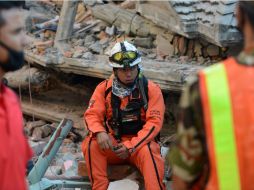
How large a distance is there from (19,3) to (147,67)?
4.53 meters

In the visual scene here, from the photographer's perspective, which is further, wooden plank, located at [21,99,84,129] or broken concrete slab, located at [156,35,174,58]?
wooden plank, located at [21,99,84,129]

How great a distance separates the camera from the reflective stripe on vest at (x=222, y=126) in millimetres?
1722

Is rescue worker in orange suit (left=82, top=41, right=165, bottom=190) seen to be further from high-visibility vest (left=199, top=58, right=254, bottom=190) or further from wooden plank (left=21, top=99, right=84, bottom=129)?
high-visibility vest (left=199, top=58, right=254, bottom=190)

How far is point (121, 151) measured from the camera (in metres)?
5.05

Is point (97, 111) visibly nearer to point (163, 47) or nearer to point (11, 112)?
point (163, 47)

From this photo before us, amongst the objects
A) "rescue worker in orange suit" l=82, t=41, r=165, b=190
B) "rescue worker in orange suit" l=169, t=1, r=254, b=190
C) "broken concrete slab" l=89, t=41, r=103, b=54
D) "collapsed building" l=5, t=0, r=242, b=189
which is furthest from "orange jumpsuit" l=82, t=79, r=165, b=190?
"rescue worker in orange suit" l=169, t=1, r=254, b=190

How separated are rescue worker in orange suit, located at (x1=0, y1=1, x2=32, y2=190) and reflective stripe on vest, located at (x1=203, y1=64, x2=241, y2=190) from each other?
88 centimetres

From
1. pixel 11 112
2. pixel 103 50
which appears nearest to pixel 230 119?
pixel 11 112

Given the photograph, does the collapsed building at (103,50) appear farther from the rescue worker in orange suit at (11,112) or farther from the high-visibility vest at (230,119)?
the high-visibility vest at (230,119)

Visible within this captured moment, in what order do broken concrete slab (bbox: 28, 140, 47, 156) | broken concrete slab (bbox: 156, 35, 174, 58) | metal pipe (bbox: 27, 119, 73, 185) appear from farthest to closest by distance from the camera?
1. broken concrete slab (bbox: 156, 35, 174, 58)
2. broken concrete slab (bbox: 28, 140, 47, 156)
3. metal pipe (bbox: 27, 119, 73, 185)

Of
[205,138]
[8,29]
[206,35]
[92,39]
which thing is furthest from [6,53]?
[92,39]

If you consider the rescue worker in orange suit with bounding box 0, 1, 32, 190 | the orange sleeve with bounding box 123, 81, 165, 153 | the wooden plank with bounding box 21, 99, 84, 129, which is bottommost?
the wooden plank with bounding box 21, 99, 84, 129

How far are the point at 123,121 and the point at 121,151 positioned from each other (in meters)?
0.33

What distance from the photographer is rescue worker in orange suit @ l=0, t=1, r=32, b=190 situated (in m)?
2.14
